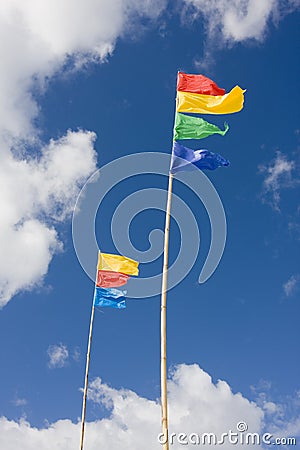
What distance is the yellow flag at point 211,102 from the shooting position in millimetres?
22641

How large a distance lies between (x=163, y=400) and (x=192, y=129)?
1243cm

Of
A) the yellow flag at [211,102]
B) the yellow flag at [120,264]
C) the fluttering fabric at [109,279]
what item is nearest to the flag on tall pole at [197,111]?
the yellow flag at [211,102]

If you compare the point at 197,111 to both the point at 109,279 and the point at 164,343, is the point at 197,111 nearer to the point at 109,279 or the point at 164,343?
the point at 164,343

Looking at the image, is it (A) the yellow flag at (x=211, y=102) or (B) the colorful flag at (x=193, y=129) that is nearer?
(A) the yellow flag at (x=211, y=102)

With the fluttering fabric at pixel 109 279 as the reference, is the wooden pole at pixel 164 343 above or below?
below

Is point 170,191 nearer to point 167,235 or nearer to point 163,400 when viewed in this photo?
point 167,235

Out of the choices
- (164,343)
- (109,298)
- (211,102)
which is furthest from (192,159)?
(109,298)

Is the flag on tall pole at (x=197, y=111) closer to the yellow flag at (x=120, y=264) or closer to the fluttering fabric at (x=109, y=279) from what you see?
the yellow flag at (x=120, y=264)

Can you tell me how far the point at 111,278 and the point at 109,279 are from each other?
187mm

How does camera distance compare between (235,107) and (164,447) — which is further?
(235,107)

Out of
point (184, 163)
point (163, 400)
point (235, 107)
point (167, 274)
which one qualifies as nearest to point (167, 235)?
point (167, 274)

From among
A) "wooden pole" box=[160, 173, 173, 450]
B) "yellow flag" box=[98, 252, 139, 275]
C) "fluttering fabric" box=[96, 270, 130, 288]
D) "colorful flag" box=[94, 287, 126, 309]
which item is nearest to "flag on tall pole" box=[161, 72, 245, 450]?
"wooden pole" box=[160, 173, 173, 450]

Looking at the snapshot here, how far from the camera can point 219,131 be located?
75.2ft

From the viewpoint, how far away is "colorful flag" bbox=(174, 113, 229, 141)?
22875mm
